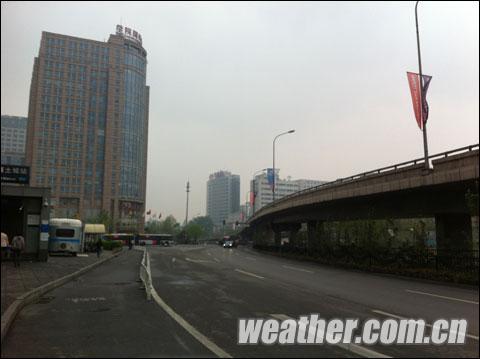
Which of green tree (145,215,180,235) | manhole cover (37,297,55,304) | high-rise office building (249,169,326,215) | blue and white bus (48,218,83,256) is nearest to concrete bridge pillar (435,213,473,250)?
manhole cover (37,297,55,304)

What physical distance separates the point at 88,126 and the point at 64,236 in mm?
119368

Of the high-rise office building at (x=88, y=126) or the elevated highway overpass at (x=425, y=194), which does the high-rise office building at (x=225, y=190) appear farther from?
the elevated highway overpass at (x=425, y=194)

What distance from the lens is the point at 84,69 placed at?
14925 cm

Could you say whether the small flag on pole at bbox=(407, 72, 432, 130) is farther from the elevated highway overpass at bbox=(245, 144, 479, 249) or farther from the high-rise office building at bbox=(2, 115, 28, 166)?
the high-rise office building at bbox=(2, 115, 28, 166)

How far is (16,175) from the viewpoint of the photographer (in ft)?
93.0

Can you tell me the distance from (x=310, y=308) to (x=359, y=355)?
459cm

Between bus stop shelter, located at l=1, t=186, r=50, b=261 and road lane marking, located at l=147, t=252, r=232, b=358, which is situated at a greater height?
bus stop shelter, located at l=1, t=186, r=50, b=261

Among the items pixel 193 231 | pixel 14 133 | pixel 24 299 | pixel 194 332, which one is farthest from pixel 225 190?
pixel 194 332

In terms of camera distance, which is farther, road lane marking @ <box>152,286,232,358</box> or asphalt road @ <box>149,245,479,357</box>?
asphalt road @ <box>149,245,479,357</box>

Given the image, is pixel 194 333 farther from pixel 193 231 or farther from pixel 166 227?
pixel 166 227

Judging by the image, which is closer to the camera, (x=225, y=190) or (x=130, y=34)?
(x=130, y=34)

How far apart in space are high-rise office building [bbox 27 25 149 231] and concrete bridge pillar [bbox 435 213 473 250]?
125178 mm

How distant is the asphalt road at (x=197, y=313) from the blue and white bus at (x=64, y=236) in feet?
66.6

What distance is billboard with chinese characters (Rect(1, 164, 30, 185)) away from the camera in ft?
92.8
